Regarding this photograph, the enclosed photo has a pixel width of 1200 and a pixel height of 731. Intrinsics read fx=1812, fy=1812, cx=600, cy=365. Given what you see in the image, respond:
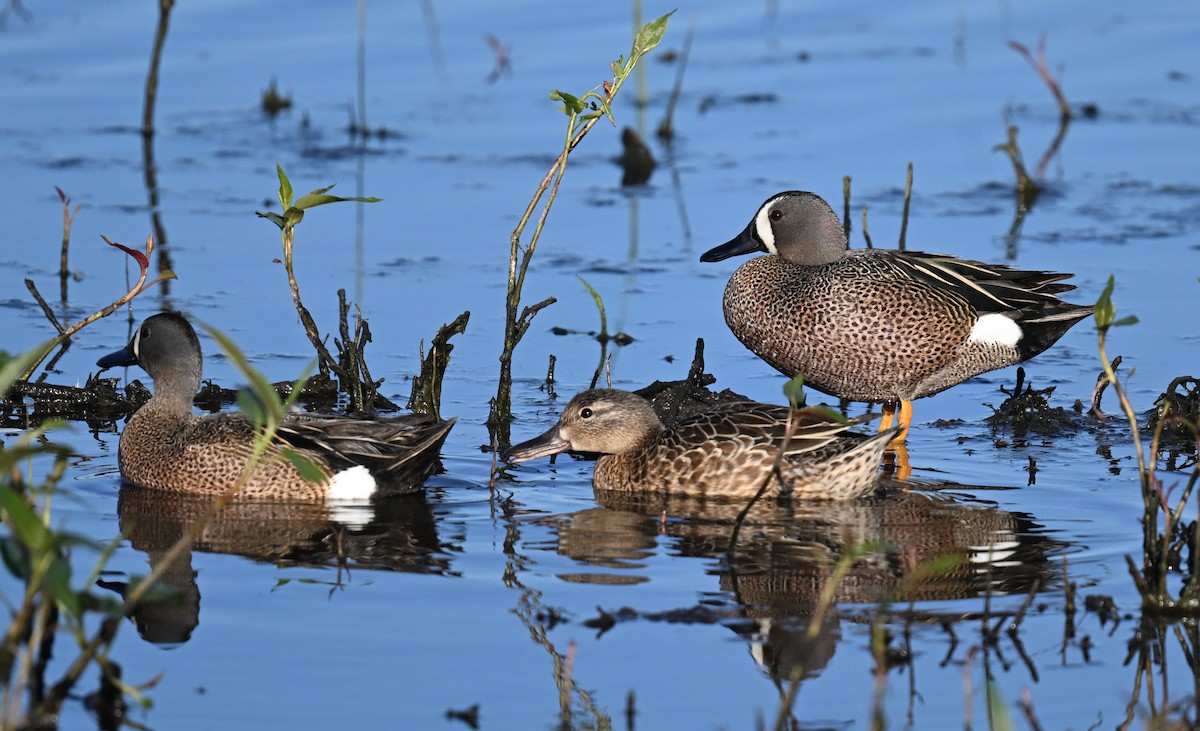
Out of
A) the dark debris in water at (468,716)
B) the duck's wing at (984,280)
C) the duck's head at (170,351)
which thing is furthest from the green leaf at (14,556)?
the duck's wing at (984,280)

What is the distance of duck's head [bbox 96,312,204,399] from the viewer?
7.01m

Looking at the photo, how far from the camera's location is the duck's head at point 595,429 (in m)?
6.98

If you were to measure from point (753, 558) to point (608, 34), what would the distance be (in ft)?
29.0

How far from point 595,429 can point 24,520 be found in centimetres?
347

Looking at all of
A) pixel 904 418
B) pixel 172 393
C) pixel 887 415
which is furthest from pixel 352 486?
pixel 887 415

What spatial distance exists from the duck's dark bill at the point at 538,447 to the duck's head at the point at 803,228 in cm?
154

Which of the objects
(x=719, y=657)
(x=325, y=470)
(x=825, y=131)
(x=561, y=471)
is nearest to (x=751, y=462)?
(x=561, y=471)

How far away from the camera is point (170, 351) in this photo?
7.01 metres

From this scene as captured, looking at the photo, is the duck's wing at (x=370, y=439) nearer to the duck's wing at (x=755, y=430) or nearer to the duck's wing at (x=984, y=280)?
the duck's wing at (x=755, y=430)

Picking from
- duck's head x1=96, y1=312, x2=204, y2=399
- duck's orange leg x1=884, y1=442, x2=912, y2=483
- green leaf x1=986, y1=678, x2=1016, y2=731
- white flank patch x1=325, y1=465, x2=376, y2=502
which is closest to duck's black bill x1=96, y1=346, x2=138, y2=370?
duck's head x1=96, y1=312, x2=204, y2=399

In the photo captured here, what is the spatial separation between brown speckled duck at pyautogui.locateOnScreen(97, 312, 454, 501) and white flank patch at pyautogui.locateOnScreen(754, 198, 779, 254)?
6.32 ft

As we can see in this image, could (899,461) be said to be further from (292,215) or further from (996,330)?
(292,215)

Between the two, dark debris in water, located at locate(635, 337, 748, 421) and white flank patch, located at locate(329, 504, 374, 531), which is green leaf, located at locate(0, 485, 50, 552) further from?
dark debris in water, located at locate(635, 337, 748, 421)

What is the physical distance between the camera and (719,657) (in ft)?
15.7
